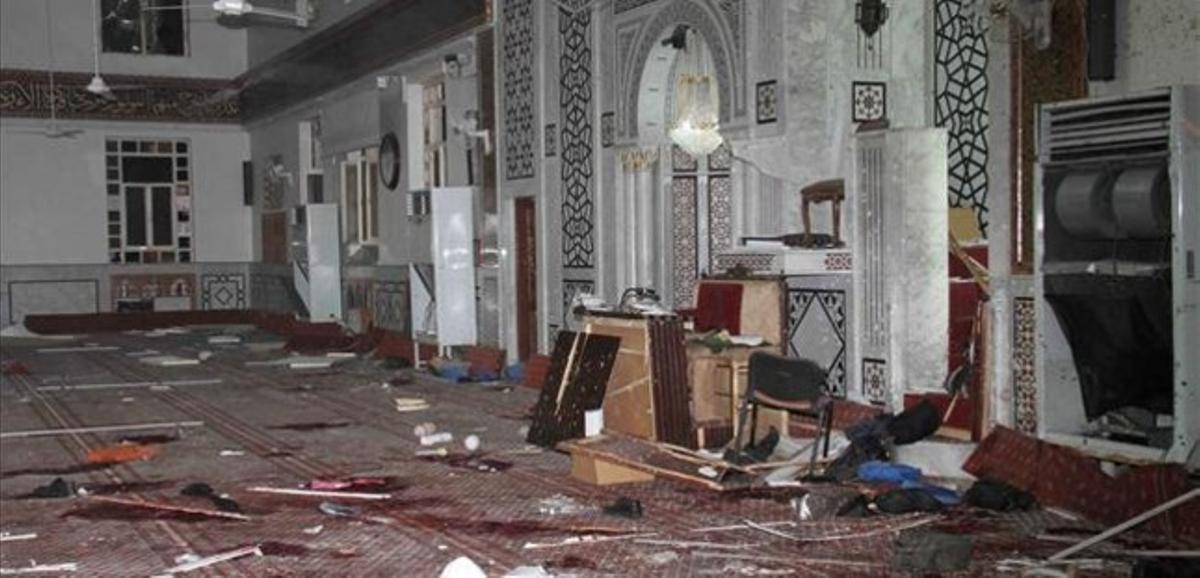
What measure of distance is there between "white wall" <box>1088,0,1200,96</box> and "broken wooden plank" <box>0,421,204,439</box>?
16.7 ft

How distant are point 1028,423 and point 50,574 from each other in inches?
145

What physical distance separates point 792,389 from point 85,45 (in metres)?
13.5

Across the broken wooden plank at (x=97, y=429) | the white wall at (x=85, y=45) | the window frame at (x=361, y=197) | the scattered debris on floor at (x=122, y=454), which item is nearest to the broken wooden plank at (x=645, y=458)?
the scattered debris on floor at (x=122, y=454)

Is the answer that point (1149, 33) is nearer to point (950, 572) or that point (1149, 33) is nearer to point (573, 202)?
point (950, 572)

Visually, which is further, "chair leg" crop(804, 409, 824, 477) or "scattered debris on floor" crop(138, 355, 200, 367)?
"scattered debris on floor" crop(138, 355, 200, 367)

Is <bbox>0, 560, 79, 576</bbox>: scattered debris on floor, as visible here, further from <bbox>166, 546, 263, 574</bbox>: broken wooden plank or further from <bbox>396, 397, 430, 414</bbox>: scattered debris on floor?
<bbox>396, 397, 430, 414</bbox>: scattered debris on floor

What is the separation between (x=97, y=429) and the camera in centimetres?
725

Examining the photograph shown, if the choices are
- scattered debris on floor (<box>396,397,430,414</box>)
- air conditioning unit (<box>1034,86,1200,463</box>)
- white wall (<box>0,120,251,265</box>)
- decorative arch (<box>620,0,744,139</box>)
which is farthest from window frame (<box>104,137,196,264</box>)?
air conditioning unit (<box>1034,86,1200,463</box>)

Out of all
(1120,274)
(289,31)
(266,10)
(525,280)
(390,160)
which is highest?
(289,31)

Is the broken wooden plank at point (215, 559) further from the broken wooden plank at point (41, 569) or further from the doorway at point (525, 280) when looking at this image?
the doorway at point (525, 280)

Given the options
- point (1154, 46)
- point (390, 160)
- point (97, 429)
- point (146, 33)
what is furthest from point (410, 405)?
point (146, 33)

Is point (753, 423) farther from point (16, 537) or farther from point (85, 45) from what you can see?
point (85, 45)

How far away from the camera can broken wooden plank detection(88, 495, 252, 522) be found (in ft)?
15.7

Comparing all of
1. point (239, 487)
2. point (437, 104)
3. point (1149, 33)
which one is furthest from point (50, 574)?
point (437, 104)
